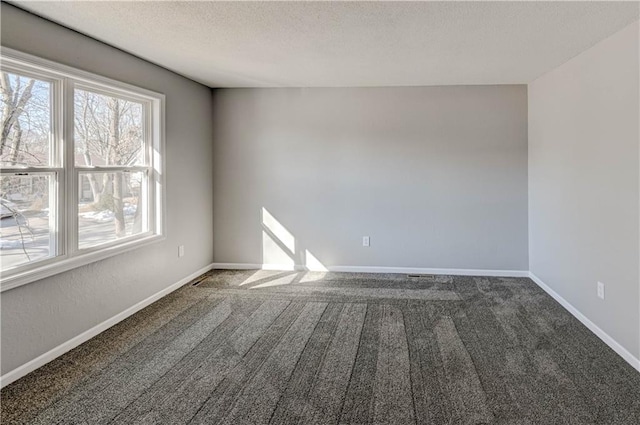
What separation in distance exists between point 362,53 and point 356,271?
2.71m

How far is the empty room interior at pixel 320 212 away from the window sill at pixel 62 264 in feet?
0.06

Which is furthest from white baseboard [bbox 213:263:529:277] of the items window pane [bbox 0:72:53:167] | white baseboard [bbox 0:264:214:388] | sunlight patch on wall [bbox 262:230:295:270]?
window pane [bbox 0:72:53:167]

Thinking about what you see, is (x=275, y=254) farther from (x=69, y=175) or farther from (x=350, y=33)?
(x=350, y=33)

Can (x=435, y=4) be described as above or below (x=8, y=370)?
above

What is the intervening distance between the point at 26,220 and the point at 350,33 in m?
2.63

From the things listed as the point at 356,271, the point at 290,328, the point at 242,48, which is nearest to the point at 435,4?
the point at 242,48

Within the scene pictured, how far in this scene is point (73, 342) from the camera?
9.57 ft

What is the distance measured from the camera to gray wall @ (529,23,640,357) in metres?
2.70

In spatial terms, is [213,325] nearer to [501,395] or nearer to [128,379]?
[128,379]

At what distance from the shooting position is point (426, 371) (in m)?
2.56

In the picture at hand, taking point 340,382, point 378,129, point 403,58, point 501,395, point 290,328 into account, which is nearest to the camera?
point 501,395

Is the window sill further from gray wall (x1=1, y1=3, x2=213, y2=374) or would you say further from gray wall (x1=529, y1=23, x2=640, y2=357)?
gray wall (x1=529, y1=23, x2=640, y2=357)

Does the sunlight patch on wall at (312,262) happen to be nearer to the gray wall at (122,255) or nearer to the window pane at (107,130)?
the gray wall at (122,255)

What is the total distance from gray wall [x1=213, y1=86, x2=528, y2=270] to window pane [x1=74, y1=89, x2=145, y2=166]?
56.5 inches
